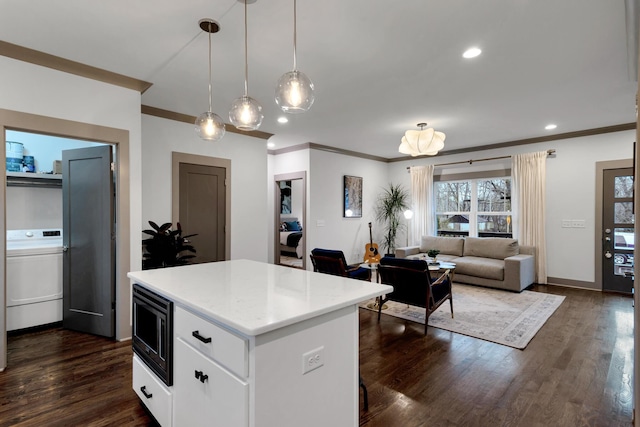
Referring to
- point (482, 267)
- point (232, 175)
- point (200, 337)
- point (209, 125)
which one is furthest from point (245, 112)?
point (482, 267)

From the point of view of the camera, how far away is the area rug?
11.0 ft

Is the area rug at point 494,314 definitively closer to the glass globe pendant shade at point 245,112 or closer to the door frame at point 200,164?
the door frame at point 200,164

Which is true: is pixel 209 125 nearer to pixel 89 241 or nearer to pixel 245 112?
pixel 245 112

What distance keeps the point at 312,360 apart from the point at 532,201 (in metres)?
5.83

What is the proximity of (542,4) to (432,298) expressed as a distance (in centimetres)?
268

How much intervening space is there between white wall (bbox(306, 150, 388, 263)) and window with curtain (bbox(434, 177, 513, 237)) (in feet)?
4.90

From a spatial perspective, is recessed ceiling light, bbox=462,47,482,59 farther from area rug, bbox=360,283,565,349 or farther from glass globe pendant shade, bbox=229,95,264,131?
area rug, bbox=360,283,565,349

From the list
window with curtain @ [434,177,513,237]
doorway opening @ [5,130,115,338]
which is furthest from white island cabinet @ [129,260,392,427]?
window with curtain @ [434,177,513,237]

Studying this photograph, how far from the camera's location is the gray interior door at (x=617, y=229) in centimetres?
485

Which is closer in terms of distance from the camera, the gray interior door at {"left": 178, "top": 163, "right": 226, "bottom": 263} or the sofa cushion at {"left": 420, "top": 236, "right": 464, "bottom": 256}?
the gray interior door at {"left": 178, "top": 163, "right": 226, "bottom": 263}

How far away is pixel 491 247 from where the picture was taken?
571cm

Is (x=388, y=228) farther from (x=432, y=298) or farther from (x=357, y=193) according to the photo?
(x=432, y=298)

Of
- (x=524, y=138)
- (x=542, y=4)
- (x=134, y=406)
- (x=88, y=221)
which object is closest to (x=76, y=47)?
(x=88, y=221)

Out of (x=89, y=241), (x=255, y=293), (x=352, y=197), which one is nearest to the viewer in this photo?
(x=255, y=293)
